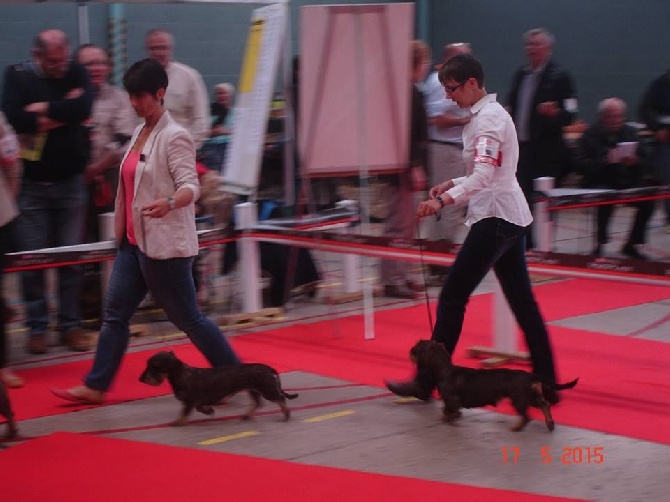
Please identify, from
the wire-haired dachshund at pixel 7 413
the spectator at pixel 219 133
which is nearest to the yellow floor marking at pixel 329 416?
the wire-haired dachshund at pixel 7 413

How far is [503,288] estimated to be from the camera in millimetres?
5312

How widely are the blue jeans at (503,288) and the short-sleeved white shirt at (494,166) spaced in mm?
73

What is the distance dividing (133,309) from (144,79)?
1.10m

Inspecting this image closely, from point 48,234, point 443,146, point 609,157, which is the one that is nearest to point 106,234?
point 48,234

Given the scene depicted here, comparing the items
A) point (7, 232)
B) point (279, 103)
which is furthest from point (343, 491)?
point (279, 103)

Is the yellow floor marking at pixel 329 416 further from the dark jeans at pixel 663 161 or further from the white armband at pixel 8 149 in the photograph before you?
the dark jeans at pixel 663 161

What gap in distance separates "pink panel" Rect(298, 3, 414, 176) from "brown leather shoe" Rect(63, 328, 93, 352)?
5.51ft

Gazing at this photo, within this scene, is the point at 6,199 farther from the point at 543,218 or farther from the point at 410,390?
the point at 543,218

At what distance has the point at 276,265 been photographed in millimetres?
7727

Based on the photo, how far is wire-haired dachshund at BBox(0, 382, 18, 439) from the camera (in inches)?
187

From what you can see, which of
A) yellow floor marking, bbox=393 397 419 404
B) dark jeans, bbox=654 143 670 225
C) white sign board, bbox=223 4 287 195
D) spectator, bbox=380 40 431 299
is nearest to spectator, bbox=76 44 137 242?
white sign board, bbox=223 4 287 195

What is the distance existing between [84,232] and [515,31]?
1070 cm

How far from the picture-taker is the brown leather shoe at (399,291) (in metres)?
8.20

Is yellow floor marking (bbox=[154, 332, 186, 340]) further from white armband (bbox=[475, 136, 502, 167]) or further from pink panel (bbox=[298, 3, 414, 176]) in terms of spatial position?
white armband (bbox=[475, 136, 502, 167])
